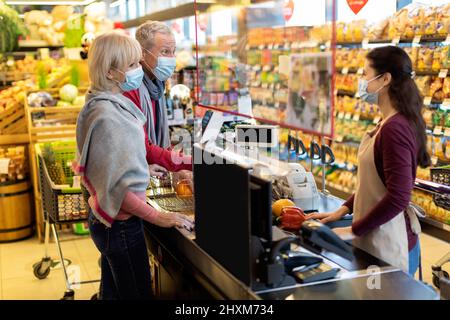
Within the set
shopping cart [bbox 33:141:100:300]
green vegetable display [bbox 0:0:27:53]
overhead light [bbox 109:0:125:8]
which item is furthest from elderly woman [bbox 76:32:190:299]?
overhead light [bbox 109:0:125:8]

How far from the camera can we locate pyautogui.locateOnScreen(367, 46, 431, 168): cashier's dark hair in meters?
2.40

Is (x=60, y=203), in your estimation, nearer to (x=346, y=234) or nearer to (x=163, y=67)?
(x=163, y=67)

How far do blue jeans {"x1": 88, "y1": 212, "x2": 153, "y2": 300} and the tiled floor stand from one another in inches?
75.7

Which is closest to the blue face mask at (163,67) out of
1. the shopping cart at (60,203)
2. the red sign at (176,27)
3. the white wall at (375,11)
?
the shopping cart at (60,203)

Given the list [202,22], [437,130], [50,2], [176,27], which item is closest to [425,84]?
[437,130]

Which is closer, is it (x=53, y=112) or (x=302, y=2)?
(x=302, y=2)

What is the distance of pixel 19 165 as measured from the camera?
5.86 metres

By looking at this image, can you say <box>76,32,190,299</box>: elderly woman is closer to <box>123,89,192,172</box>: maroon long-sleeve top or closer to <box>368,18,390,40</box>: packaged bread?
<box>123,89,192,172</box>: maroon long-sleeve top

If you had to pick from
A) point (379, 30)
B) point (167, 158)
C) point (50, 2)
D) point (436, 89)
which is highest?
point (50, 2)

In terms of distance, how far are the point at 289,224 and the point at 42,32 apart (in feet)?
21.6

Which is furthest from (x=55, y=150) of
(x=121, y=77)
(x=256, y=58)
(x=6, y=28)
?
(x=6, y=28)

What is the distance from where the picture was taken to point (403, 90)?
7.94 ft

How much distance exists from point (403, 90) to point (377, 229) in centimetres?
59
